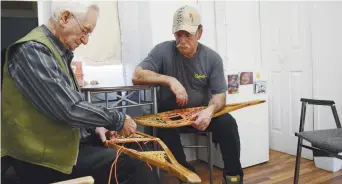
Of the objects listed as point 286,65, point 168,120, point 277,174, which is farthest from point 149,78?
point 286,65

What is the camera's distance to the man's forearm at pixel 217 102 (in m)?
1.64

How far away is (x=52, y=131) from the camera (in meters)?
0.97

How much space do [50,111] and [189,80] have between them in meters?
Answer: 1.09

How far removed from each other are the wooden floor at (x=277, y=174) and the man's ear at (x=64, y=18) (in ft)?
4.83

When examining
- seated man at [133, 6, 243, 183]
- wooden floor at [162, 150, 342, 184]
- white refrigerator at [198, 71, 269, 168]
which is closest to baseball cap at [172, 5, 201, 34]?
seated man at [133, 6, 243, 183]

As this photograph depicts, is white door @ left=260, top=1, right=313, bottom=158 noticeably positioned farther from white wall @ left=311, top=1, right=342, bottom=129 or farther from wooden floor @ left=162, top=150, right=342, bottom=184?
wooden floor @ left=162, top=150, right=342, bottom=184

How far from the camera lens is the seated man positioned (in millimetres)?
1658

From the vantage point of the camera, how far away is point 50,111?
91 cm

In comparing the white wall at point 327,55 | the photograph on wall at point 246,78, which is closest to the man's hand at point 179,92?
the photograph on wall at point 246,78

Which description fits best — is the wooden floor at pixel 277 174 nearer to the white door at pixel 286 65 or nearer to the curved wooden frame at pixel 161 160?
the white door at pixel 286 65

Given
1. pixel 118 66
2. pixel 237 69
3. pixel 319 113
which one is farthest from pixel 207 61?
pixel 319 113

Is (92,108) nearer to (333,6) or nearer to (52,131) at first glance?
(52,131)

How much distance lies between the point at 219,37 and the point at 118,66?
0.87 m

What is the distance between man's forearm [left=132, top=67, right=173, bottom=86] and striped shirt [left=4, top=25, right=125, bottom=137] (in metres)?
0.79
